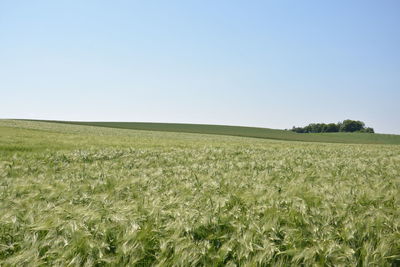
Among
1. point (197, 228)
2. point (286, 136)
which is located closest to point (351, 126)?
point (286, 136)

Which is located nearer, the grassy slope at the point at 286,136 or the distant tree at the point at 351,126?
the grassy slope at the point at 286,136

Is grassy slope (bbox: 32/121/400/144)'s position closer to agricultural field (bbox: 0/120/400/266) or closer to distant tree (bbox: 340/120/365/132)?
distant tree (bbox: 340/120/365/132)

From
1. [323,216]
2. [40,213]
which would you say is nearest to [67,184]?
[40,213]

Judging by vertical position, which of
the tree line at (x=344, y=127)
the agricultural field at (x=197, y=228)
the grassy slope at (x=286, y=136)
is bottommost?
the agricultural field at (x=197, y=228)

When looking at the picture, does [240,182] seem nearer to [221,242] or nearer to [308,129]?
[221,242]

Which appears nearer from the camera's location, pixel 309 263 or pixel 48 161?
pixel 309 263

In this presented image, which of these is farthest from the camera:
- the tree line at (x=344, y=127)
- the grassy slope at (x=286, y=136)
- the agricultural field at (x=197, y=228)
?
the tree line at (x=344, y=127)

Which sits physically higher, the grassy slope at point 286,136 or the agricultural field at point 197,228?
the grassy slope at point 286,136

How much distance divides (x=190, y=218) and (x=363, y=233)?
4.51 feet

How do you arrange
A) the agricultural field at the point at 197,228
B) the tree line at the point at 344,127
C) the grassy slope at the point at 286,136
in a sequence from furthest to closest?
the tree line at the point at 344,127 < the grassy slope at the point at 286,136 < the agricultural field at the point at 197,228

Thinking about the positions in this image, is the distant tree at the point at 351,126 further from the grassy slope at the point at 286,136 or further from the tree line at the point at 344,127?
the grassy slope at the point at 286,136

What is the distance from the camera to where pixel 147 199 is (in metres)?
2.99

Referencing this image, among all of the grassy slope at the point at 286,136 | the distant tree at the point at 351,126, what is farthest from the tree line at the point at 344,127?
the grassy slope at the point at 286,136

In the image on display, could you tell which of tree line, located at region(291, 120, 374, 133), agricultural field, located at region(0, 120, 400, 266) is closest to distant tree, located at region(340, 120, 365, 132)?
tree line, located at region(291, 120, 374, 133)
